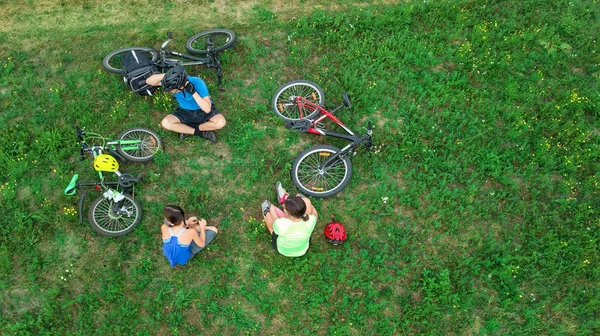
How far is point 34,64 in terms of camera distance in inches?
383

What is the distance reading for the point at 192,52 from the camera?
32.2ft

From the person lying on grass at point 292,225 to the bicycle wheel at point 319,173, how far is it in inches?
27.8

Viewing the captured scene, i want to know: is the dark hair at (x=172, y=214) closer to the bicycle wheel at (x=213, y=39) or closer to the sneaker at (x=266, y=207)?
the sneaker at (x=266, y=207)

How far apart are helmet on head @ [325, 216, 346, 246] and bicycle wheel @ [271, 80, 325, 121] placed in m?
2.53

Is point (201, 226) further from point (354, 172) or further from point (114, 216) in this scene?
point (354, 172)

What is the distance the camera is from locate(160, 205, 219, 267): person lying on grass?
674 centimetres

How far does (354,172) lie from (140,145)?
14.2 ft

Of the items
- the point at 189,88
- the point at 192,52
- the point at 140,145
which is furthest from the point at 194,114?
the point at 192,52

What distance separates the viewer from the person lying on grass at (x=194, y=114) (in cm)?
821

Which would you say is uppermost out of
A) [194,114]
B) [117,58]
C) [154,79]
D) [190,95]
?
[154,79]

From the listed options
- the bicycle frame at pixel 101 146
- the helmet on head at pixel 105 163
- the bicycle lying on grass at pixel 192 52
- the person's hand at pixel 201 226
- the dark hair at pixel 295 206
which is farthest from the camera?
the bicycle lying on grass at pixel 192 52

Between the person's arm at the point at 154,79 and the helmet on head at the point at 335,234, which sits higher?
the person's arm at the point at 154,79

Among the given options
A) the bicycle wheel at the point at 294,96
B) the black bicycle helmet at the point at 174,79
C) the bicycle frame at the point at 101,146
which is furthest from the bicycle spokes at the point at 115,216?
the bicycle wheel at the point at 294,96

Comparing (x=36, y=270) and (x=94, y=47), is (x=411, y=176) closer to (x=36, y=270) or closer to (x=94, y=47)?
(x=36, y=270)
